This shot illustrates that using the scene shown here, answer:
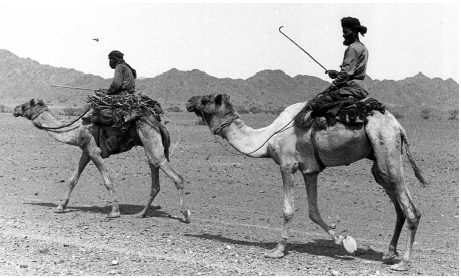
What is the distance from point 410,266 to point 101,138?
22.5 ft

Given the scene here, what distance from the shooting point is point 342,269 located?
356 inches

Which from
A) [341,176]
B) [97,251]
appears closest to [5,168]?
[341,176]

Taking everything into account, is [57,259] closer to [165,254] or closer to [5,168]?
[165,254]

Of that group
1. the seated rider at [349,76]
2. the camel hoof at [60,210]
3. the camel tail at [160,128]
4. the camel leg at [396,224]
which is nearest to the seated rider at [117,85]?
the camel tail at [160,128]

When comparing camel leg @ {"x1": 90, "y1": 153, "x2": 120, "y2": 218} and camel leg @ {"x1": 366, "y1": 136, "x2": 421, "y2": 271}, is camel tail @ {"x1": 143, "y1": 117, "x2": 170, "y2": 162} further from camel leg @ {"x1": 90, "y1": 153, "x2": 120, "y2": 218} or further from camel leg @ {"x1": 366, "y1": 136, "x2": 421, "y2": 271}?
camel leg @ {"x1": 366, "y1": 136, "x2": 421, "y2": 271}

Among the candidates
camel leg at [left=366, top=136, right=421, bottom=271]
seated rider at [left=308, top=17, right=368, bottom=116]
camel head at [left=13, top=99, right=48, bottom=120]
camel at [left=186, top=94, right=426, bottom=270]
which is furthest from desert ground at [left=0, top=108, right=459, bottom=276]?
camel head at [left=13, top=99, right=48, bottom=120]

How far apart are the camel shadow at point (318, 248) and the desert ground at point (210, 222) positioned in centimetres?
2

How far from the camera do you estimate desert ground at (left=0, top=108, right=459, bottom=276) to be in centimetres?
912

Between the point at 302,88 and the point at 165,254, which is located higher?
the point at 302,88

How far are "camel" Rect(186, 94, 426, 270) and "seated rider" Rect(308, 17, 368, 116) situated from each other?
1.29 ft

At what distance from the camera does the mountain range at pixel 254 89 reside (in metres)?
88.1

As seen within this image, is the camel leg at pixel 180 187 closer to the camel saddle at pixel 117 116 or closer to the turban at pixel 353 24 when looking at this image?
the camel saddle at pixel 117 116

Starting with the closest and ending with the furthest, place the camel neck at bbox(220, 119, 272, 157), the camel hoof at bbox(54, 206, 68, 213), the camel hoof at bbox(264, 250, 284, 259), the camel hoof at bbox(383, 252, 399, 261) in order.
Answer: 1. the camel hoof at bbox(383, 252, 399, 261)
2. the camel hoof at bbox(264, 250, 284, 259)
3. the camel neck at bbox(220, 119, 272, 157)
4. the camel hoof at bbox(54, 206, 68, 213)

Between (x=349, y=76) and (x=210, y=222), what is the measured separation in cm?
438
